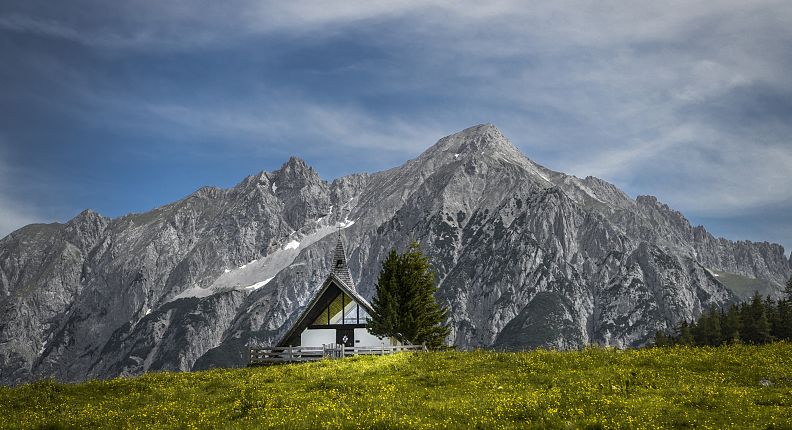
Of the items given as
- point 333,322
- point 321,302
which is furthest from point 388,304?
point 321,302

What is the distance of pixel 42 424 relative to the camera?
26.0 meters

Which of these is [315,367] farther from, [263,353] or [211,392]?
[263,353]

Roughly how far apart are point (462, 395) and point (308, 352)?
28072 mm

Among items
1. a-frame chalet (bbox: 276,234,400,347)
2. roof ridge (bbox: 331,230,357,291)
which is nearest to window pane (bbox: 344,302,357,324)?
a-frame chalet (bbox: 276,234,400,347)

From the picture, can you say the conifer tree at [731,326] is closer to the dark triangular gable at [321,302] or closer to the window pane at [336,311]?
the window pane at [336,311]

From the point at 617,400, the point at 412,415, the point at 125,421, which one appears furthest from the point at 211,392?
the point at 617,400

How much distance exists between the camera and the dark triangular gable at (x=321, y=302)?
63562mm

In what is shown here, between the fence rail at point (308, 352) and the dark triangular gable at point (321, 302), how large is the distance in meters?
9.99

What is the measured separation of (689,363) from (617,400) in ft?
31.9

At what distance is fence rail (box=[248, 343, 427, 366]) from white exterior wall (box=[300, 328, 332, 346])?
10.6m

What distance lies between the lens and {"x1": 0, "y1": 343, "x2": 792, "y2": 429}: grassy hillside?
22719 millimetres

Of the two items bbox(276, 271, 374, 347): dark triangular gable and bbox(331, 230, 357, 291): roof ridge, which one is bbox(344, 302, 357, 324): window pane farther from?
bbox(331, 230, 357, 291): roof ridge

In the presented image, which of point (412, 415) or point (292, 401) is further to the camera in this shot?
point (292, 401)

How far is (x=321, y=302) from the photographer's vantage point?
64688 mm
